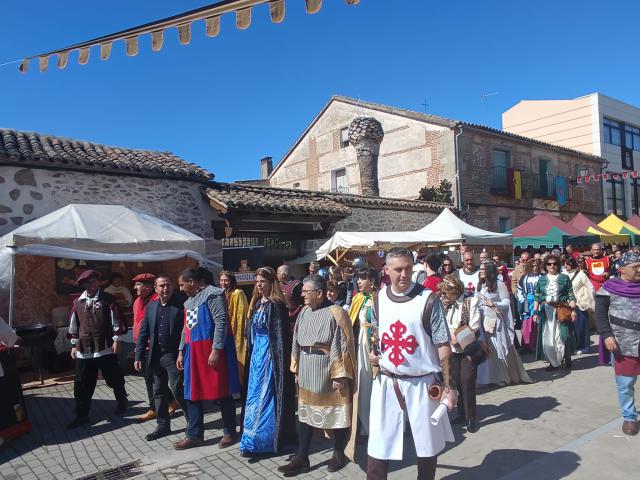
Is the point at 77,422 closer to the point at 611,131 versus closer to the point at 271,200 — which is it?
the point at 271,200

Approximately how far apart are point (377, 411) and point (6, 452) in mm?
3815

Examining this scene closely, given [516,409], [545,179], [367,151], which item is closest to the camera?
[516,409]

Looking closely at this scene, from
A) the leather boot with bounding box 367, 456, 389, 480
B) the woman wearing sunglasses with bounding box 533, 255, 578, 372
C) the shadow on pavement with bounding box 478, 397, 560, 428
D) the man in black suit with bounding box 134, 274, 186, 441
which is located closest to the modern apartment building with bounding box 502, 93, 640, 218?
the woman wearing sunglasses with bounding box 533, 255, 578, 372

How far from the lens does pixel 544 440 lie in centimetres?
436

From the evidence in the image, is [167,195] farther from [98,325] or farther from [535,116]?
[535,116]

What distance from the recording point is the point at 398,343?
312 cm

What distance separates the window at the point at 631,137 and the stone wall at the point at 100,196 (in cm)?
2744

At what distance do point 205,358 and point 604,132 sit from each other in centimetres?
2892

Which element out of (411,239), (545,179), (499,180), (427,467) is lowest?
(427,467)

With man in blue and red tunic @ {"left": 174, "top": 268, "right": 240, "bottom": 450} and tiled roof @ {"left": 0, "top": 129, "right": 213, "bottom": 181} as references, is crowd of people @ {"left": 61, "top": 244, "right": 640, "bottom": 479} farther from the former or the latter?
tiled roof @ {"left": 0, "top": 129, "right": 213, "bottom": 181}

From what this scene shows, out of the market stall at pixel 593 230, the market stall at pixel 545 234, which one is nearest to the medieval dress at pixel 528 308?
the market stall at pixel 545 234

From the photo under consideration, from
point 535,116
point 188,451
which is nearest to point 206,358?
point 188,451

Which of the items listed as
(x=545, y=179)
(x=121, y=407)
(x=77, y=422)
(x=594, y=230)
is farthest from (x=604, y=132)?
(x=77, y=422)

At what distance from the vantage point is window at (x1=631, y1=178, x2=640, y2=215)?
27.8 metres
